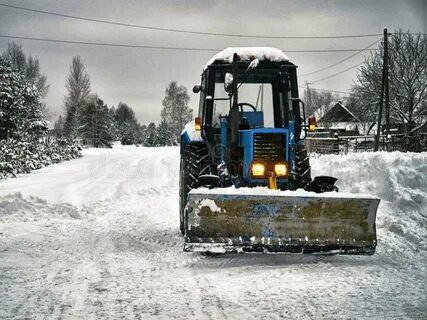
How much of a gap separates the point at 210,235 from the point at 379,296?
184cm

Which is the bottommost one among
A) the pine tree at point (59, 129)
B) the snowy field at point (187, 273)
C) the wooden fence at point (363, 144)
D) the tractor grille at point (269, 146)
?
the snowy field at point (187, 273)

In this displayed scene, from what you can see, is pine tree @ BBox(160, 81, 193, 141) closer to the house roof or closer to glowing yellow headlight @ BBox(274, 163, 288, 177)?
the house roof

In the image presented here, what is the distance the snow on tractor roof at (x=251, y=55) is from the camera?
20.8ft

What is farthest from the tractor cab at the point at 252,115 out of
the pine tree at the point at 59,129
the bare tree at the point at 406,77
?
the pine tree at the point at 59,129

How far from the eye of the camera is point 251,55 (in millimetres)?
6336

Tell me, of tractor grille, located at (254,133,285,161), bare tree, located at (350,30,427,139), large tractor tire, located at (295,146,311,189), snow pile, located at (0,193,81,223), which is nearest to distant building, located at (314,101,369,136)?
bare tree, located at (350,30,427,139)

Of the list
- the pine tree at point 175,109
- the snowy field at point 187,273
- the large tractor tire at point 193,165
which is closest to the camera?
the snowy field at point 187,273

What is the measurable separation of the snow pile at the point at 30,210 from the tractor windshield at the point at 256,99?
376cm

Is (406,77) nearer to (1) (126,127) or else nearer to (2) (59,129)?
(2) (59,129)

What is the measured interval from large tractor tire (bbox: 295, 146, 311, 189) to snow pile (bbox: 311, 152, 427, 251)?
124 centimetres

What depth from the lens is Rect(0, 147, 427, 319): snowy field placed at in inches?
134

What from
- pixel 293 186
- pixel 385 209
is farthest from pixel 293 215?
pixel 385 209

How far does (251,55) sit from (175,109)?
63895 mm

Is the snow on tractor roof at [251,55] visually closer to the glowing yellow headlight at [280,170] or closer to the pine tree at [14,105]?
the glowing yellow headlight at [280,170]
